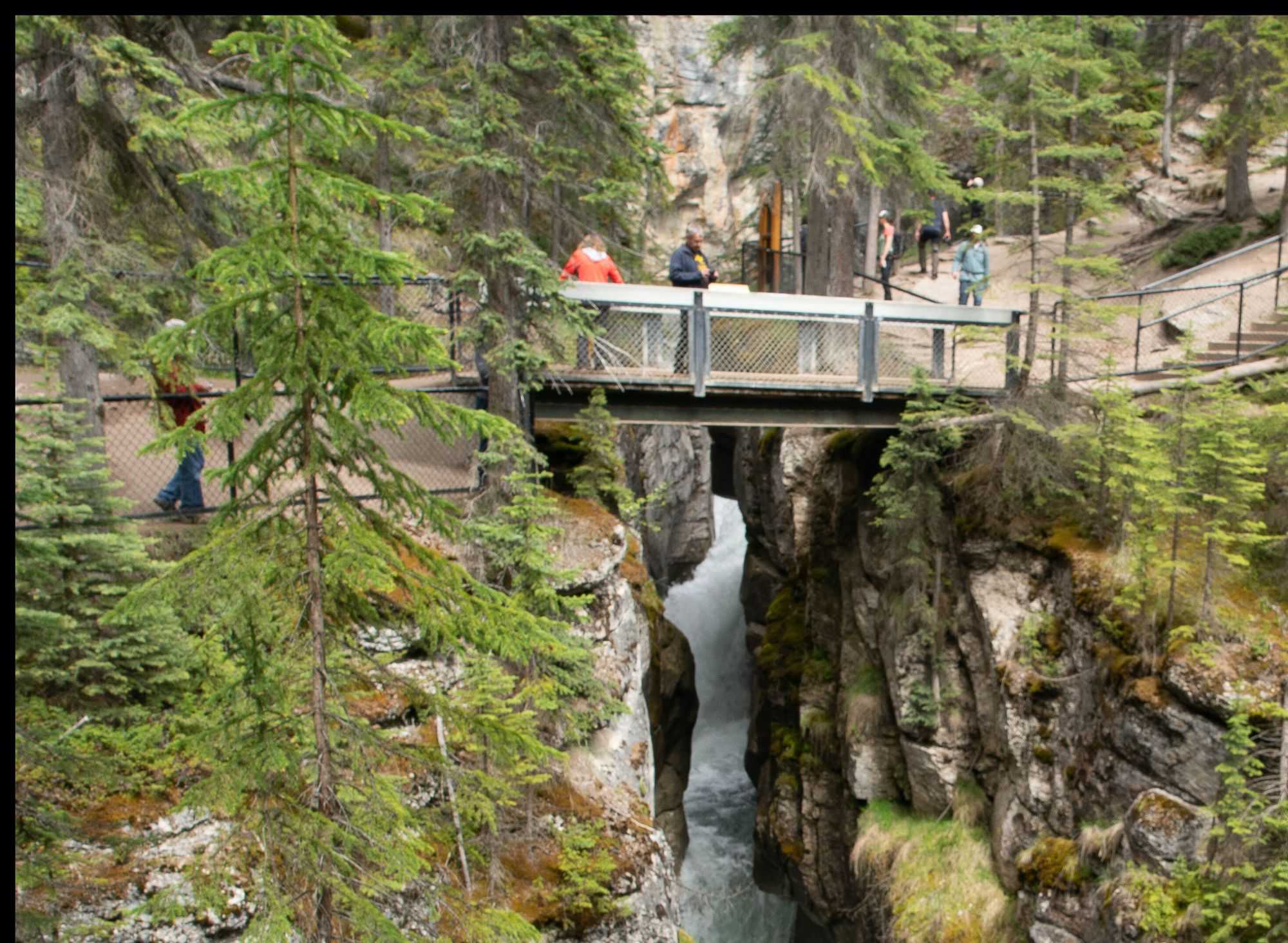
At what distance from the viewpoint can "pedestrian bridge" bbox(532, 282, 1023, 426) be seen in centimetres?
1273

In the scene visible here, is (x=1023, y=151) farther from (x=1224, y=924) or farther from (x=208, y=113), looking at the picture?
(x=208, y=113)

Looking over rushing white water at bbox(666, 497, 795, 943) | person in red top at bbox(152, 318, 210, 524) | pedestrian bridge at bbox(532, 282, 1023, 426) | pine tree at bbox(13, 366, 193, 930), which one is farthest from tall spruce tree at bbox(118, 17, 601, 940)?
rushing white water at bbox(666, 497, 795, 943)

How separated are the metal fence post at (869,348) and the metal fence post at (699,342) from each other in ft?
7.54

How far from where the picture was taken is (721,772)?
22.2m

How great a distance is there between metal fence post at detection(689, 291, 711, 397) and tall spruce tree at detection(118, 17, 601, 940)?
7.20 m

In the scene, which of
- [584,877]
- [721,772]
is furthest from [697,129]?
[584,877]

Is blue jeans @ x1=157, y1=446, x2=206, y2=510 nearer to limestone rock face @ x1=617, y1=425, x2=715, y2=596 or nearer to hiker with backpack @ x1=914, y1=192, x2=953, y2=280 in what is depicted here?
limestone rock face @ x1=617, y1=425, x2=715, y2=596

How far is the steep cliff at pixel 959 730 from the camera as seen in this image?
10664 mm

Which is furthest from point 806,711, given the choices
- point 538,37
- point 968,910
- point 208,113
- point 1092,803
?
point 208,113

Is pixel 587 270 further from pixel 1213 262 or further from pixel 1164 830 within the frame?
pixel 1213 262

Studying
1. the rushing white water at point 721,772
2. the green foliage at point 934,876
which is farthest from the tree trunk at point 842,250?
the rushing white water at point 721,772

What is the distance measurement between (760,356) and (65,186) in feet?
27.5

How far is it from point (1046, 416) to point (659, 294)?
18.7 ft

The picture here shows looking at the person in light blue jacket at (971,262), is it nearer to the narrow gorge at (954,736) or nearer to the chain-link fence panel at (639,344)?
the narrow gorge at (954,736)
